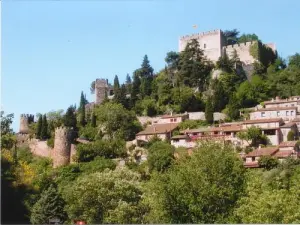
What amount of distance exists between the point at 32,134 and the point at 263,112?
2397 cm

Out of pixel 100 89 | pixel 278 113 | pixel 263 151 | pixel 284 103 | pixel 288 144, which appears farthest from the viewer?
pixel 100 89

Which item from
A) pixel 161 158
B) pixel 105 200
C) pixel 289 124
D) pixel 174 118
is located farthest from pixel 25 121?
pixel 105 200

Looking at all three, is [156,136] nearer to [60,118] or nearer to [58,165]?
[58,165]

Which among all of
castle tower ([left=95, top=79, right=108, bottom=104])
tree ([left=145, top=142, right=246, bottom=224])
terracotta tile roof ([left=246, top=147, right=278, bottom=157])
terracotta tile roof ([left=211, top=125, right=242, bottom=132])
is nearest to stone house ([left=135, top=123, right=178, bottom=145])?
terracotta tile roof ([left=211, top=125, right=242, bottom=132])

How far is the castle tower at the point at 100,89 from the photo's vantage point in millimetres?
69969

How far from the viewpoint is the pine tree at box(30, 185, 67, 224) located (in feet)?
105

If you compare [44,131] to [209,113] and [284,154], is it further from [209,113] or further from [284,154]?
[284,154]

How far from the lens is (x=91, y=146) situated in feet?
161

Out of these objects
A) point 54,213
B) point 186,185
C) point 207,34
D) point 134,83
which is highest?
point 207,34

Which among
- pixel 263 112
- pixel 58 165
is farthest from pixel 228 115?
pixel 58 165

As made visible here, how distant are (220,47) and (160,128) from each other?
1771cm

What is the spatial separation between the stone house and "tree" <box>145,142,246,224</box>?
21010mm

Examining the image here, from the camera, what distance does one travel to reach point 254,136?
1745 inches

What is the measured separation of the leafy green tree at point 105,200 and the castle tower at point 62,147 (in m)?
18.9
